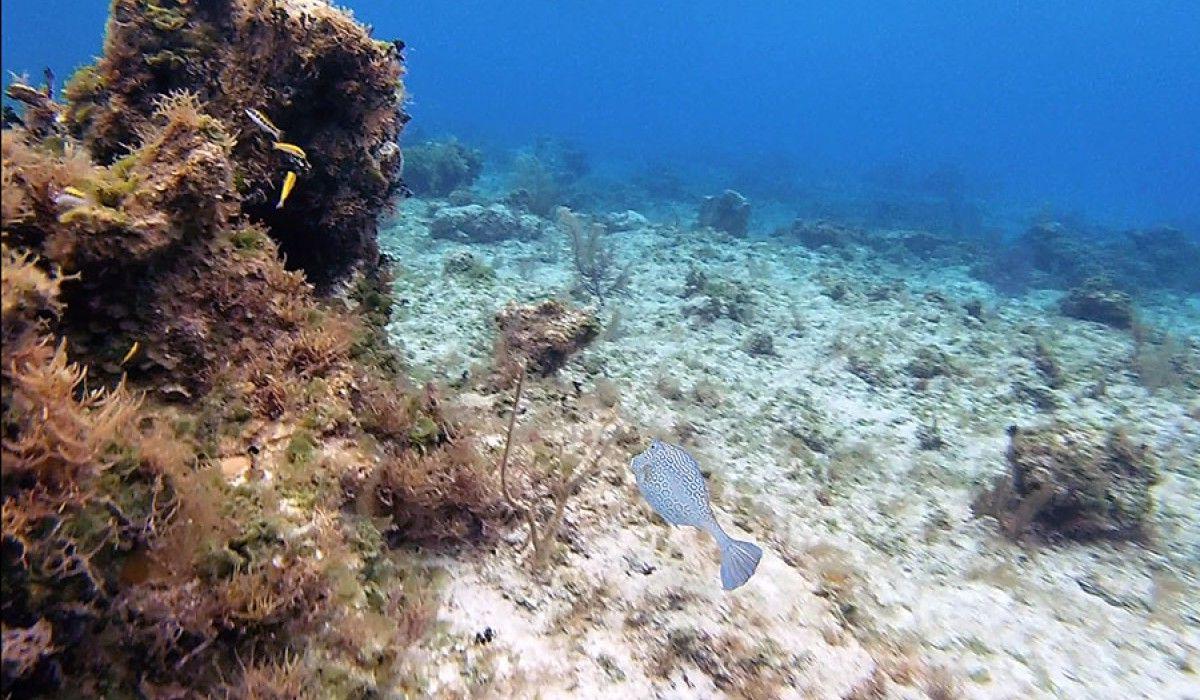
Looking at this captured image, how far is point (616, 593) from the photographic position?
3.62 metres

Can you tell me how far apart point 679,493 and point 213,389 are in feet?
8.13

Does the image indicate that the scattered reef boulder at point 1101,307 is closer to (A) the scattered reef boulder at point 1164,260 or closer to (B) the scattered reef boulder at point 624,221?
(A) the scattered reef boulder at point 1164,260


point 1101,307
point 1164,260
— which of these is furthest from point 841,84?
point 1101,307

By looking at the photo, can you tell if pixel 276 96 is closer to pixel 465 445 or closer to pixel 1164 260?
pixel 465 445

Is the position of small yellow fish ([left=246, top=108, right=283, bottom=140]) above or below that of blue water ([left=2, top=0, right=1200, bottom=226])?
below

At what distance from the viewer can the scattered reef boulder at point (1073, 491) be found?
5.98 m

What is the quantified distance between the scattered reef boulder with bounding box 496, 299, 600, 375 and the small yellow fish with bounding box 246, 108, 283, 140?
9.24 feet

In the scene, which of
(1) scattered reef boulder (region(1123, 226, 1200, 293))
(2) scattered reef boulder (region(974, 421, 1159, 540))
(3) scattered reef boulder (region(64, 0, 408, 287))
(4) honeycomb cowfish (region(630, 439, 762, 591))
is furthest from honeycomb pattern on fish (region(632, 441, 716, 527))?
(1) scattered reef boulder (region(1123, 226, 1200, 293))

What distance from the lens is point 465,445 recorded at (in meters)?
3.76

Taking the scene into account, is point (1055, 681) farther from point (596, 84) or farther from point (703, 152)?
point (596, 84)

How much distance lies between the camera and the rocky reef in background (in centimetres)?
192

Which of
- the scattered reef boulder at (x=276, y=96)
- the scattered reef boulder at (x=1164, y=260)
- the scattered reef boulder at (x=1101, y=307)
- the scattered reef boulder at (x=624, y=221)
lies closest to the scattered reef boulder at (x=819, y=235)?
the scattered reef boulder at (x=624, y=221)

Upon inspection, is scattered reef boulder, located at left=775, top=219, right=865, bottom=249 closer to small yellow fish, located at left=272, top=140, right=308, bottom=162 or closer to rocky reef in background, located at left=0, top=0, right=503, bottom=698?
rocky reef in background, located at left=0, top=0, right=503, bottom=698

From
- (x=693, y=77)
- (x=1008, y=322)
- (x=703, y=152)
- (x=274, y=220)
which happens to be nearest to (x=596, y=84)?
(x=693, y=77)
